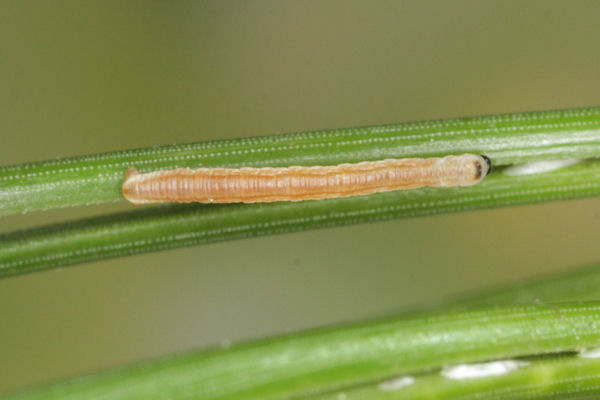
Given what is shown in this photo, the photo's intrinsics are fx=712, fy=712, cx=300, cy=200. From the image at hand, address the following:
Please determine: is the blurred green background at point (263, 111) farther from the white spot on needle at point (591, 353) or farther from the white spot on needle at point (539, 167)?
the white spot on needle at point (591, 353)

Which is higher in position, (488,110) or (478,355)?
(488,110)

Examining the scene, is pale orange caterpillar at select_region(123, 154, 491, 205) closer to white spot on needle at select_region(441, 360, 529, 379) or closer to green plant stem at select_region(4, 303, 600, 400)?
green plant stem at select_region(4, 303, 600, 400)

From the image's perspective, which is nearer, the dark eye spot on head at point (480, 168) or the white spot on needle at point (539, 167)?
the dark eye spot on head at point (480, 168)

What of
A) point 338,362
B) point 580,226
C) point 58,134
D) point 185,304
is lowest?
point 338,362

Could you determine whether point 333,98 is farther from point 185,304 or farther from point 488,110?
point 185,304

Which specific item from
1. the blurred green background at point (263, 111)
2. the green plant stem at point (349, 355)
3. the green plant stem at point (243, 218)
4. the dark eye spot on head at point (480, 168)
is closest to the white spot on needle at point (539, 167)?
the green plant stem at point (243, 218)

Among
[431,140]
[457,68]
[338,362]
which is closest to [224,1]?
[457,68]

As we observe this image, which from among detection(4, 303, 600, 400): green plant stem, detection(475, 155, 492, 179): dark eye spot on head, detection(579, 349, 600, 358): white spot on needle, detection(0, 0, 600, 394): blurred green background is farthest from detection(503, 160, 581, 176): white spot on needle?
detection(0, 0, 600, 394): blurred green background

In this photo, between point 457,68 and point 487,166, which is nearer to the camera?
point 487,166
